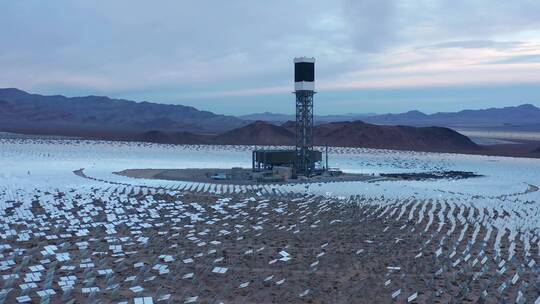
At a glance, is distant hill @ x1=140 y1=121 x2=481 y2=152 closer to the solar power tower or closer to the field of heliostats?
the solar power tower

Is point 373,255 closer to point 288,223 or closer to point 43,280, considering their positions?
point 288,223

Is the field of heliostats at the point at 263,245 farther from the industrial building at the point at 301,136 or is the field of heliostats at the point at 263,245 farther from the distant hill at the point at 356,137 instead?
the distant hill at the point at 356,137

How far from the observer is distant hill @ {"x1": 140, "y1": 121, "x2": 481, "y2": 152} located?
98.2m

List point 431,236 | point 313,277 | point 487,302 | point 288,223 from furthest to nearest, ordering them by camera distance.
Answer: point 288,223
point 431,236
point 313,277
point 487,302

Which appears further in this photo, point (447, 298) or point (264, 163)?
point (264, 163)

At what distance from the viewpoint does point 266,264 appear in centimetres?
1586

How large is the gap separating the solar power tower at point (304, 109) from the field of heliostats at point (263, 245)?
23.3 ft

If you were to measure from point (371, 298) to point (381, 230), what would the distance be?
751 centimetres

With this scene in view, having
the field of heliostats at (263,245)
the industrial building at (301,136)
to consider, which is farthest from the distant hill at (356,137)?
the field of heliostats at (263,245)

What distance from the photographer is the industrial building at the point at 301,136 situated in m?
36.8

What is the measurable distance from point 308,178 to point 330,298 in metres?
24.1

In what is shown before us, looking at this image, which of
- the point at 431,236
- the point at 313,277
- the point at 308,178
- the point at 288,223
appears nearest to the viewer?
the point at 313,277

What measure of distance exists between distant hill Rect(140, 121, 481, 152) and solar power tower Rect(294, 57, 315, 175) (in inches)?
2293

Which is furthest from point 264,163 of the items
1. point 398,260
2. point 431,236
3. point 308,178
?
point 398,260
